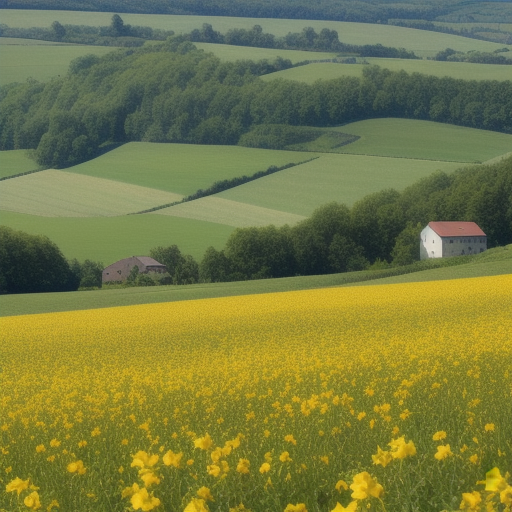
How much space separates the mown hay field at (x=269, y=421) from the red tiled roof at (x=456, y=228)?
42348 millimetres

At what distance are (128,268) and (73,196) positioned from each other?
21.0 m

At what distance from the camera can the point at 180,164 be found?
8288 cm

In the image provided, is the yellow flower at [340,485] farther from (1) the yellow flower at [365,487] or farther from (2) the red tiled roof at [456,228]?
(2) the red tiled roof at [456,228]

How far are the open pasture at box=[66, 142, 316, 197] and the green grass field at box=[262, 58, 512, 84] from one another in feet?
39.3

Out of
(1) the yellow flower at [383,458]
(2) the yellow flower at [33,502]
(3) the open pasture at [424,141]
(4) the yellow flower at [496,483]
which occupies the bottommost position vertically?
(3) the open pasture at [424,141]

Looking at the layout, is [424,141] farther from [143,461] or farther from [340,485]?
[143,461]

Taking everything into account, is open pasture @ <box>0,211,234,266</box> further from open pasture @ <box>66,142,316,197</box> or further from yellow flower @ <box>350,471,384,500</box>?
yellow flower @ <box>350,471,384,500</box>

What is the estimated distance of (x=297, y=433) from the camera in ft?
25.6

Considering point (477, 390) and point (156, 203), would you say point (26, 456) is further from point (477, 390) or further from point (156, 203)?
point (156, 203)

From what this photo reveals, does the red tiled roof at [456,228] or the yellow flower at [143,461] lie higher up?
the yellow flower at [143,461]

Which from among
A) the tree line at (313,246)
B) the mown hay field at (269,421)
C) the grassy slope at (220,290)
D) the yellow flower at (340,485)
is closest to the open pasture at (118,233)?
the tree line at (313,246)

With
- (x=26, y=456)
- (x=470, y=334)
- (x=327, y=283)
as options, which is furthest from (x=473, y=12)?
(x=26, y=456)

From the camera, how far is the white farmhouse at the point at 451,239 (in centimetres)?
5890

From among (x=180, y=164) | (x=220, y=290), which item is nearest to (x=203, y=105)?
(x=180, y=164)
